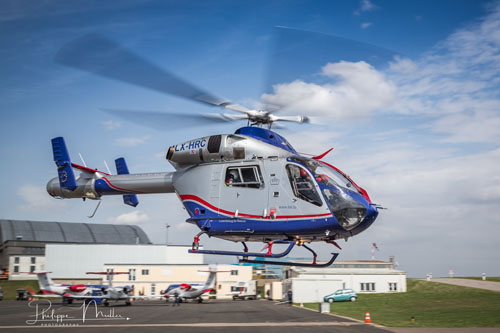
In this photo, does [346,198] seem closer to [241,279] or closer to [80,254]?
[241,279]

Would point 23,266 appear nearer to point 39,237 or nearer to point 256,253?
point 39,237

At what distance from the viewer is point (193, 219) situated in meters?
16.3

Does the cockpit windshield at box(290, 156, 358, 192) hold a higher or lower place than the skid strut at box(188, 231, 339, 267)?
higher

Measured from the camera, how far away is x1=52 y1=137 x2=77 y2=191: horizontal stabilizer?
19328 mm

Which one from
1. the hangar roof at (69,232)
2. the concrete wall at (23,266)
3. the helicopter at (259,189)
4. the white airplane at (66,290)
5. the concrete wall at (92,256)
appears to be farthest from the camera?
the hangar roof at (69,232)

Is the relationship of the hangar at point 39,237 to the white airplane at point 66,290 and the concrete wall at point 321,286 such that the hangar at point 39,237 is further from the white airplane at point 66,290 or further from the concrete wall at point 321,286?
the concrete wall at point 321,286

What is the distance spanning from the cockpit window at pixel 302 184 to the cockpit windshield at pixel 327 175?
10.3 inches

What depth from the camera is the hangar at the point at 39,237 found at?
267 ft

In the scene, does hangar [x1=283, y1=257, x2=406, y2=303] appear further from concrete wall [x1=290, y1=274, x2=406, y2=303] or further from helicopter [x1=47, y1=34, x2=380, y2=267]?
helicopter [x1=47, y1=34, x2=380, y2=267]

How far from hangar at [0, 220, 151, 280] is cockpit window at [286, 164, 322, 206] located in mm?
73450

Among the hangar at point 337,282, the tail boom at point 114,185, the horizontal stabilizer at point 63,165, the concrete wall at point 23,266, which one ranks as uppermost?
the horizontal stabilizer at point 63,165

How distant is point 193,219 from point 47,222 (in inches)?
3431

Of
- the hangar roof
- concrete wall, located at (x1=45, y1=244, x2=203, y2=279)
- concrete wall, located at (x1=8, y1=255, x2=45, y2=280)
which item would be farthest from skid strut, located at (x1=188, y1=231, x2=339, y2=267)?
concrete wall, located at (x1=8, y1=255, x2=45, y2=280)

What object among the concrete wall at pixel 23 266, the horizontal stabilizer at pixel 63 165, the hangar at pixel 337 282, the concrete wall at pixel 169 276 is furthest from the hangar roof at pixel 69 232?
the horizontal stabilizer at pixel 63 165
